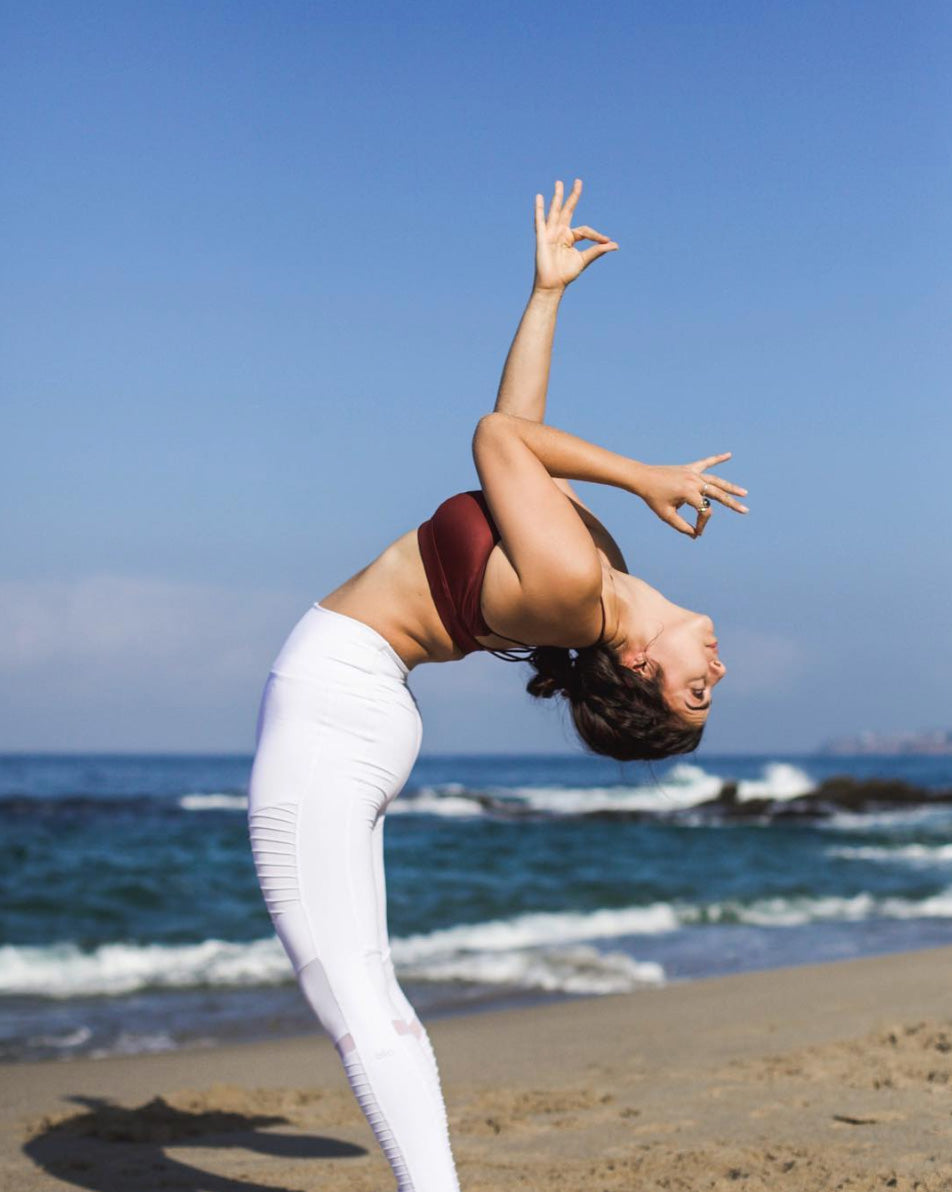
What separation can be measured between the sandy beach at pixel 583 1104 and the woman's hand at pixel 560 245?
2.50m

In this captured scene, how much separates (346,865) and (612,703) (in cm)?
65

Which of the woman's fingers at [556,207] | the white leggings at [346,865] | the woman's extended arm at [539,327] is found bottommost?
the white leggings at [346,865]

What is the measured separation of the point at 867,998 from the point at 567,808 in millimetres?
27767

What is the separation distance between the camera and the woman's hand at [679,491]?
258cm

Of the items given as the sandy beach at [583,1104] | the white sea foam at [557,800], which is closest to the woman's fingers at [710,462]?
the sandy beach at [583,1104]

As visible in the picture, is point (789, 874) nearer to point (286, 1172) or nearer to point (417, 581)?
point (286, 1172)

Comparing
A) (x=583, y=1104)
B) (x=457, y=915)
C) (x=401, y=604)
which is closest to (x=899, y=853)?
(x=457, y=915)

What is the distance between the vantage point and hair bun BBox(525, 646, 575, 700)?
278cm

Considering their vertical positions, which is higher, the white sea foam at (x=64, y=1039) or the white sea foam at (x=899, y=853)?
the white sea foam at (x=64, y=1039)

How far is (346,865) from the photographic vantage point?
253 centimetres

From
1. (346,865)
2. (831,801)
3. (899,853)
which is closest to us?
(346,865)

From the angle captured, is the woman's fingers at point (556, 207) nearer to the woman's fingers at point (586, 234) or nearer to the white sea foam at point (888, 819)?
the woman's fingers at point (586, 234)

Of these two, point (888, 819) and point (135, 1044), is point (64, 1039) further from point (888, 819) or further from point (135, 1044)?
point (888, 819)

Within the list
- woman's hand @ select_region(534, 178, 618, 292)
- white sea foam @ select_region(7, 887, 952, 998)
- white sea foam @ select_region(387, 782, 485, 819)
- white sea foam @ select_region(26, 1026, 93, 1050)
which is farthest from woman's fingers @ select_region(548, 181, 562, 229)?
white sea foam @ select_region(387, 782, 485, 819)
